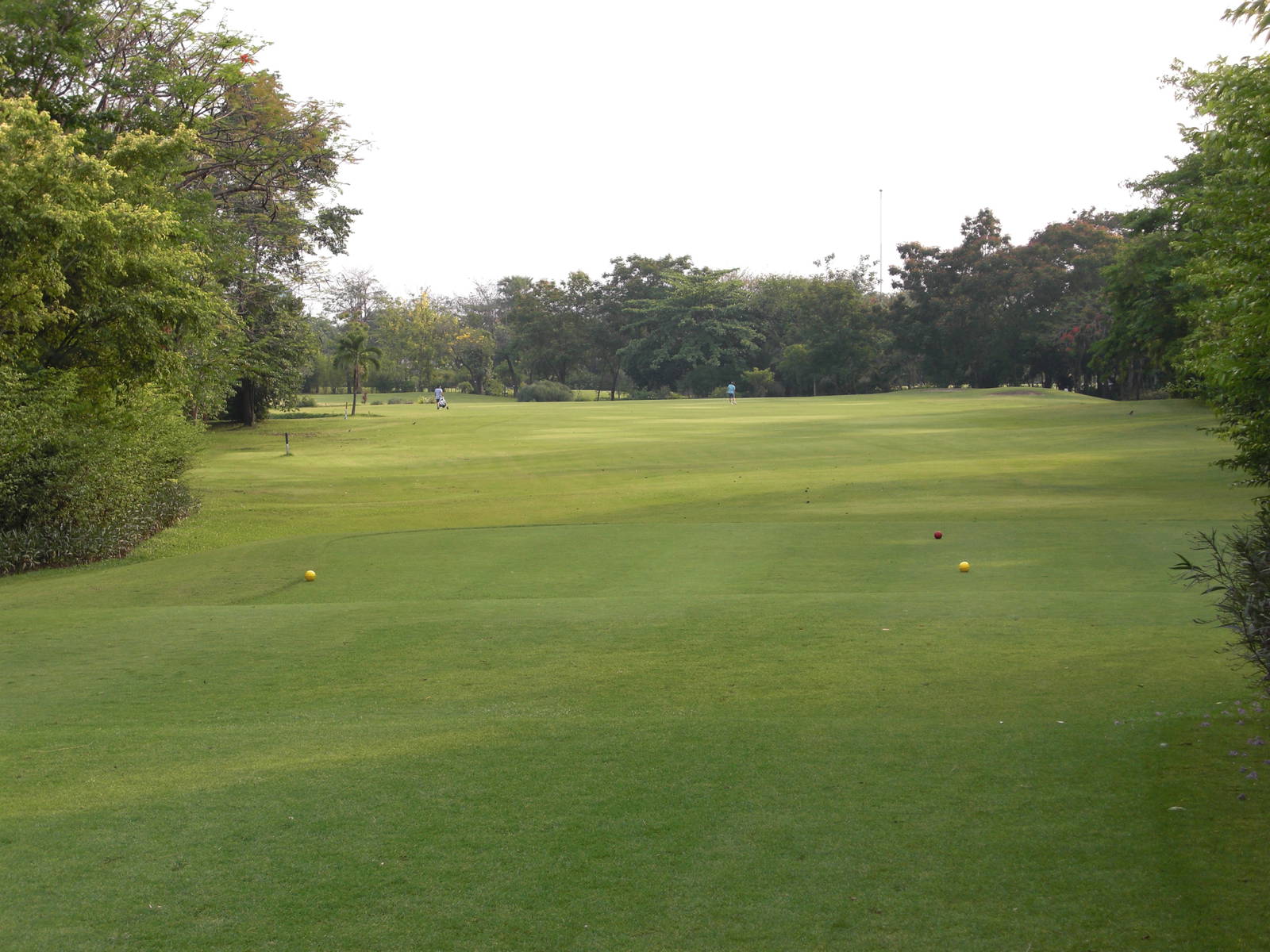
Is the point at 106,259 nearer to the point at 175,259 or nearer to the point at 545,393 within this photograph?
the point at 175,259

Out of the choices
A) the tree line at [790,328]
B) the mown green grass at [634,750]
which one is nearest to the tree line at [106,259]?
the mown green grass at [634,750]

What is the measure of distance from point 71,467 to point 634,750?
15473 millimetres

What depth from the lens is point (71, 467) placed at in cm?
1855

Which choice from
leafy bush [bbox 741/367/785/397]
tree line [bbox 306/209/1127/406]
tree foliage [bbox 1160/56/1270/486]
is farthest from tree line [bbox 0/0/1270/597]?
leafy bush [bbox 741/367/785/397]

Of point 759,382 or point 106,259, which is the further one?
point 759,382

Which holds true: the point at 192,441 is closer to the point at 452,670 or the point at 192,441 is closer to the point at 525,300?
the point at 452,670

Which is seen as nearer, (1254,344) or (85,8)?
(1254,344)

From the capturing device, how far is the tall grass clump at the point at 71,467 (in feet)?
58.6

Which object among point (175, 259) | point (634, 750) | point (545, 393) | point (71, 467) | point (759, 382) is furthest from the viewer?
point (759, 382)

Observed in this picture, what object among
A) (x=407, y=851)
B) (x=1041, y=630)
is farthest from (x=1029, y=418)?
(x=407, y=851)

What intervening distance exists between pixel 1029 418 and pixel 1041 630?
1587 inches

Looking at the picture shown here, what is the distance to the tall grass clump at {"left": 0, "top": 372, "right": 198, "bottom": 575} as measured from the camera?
17859 mm

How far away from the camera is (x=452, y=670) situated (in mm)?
9094

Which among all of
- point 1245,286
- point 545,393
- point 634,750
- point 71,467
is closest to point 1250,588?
point 1245,286
